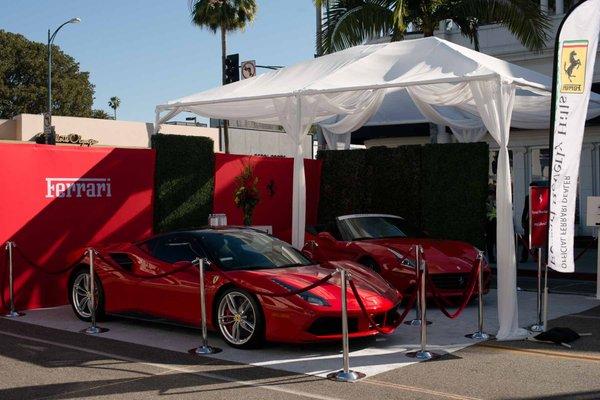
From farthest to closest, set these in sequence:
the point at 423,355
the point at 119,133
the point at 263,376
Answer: the point at 119,133 < the point at 423,355 < the point at 263,376

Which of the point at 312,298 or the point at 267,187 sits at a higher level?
the point at 267,187

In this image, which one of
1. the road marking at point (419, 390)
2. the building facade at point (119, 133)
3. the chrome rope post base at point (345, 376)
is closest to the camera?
the road marking at point (419, 390)

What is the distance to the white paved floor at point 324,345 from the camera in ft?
26.3

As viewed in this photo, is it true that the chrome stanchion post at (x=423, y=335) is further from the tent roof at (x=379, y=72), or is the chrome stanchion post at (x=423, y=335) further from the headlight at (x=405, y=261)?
the tent roof at (x=379, y=72)

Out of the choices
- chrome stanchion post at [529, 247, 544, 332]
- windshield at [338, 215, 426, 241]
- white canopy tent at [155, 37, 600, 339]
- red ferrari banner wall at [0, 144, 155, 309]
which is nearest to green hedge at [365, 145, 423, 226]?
white canopy tent at [155, 37, 600, 339]

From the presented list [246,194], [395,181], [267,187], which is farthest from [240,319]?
[395,181]

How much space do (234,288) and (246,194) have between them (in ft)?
22.3

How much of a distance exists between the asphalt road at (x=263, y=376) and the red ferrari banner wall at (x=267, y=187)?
22.3ft

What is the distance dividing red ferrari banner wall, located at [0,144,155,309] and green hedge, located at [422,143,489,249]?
626cm


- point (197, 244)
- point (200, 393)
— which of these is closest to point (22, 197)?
point (197, 244)

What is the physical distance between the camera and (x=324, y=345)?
8922 mm

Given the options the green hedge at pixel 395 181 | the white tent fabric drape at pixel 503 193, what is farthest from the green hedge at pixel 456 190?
the white tent fabric drape at pixel 503 193

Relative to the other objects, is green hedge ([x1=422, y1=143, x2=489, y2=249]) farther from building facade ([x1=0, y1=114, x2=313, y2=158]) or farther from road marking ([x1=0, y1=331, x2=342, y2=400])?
building facade ([x1=0, y1=114, x2=313, y2=158])

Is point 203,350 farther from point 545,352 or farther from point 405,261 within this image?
point 405,261
